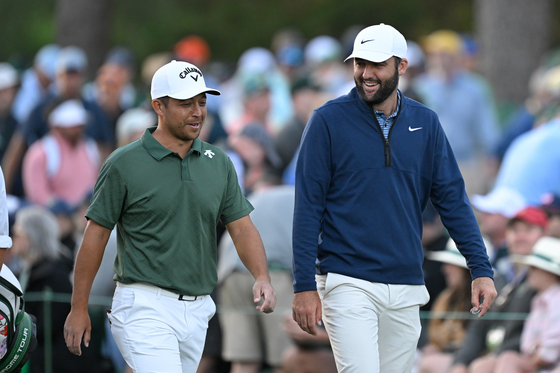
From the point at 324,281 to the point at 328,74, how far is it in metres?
9.92

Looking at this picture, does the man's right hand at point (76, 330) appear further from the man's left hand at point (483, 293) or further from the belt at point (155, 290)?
the man's left hand at point (483, 293)

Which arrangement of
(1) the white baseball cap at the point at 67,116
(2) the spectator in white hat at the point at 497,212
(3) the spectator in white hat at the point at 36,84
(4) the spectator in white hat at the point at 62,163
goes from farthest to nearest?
1. (3) the spectator in white hat at the point at 36,84
2. (1) the white baseball cap at the point at 67,116
3. (4) the spectator in white hat at the point at 62,163
4. (2) the spectator in white hat at the point at 497,212

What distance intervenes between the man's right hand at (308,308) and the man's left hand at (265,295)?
0.12 meters

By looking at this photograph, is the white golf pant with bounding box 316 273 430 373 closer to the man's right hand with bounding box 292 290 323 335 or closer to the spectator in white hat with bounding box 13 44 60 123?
the man's right hand with bounding box 292 290 323 335

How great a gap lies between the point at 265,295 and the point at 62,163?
248 inches

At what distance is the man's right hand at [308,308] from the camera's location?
4547 mm

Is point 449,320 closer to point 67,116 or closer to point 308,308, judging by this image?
point 308,308

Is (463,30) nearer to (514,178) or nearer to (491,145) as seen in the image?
(491,145)

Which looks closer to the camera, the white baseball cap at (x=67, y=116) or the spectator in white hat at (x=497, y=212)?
the spectator in white hat at (x=497, y=212)

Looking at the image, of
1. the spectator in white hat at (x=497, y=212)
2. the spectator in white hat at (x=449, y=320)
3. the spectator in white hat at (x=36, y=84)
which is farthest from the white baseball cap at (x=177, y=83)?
the spectator in white hat at (x=36, y=84)

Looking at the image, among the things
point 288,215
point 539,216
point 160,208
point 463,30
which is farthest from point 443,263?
point 463,30

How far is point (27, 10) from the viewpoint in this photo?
87.2ft

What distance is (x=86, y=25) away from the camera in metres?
16.5

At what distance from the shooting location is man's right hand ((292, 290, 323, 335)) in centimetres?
455
